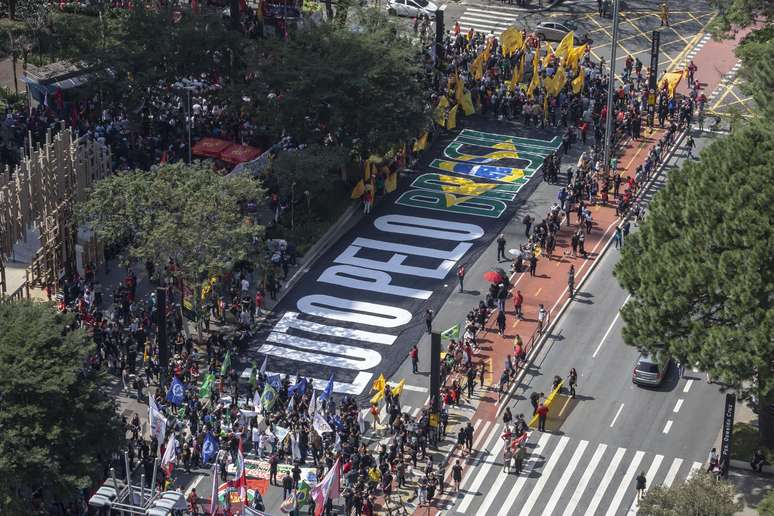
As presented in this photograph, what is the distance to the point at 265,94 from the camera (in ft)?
327

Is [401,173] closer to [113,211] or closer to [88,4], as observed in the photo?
[113,211]

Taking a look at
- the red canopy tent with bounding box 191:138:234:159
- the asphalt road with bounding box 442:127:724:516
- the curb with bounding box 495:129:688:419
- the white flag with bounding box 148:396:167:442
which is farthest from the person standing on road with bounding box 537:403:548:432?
the red canopy tent with bounding box 191:138:234:159

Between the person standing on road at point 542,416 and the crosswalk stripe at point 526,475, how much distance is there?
0.38m

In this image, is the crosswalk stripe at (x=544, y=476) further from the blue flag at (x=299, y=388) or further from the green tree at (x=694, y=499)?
the blue flag at (x=299, y=388)

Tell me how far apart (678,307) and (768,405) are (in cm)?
637

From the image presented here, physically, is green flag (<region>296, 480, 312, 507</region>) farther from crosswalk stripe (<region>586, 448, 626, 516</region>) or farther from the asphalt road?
crosswalk stripe (<region>586, 448, 626, 516</region>)

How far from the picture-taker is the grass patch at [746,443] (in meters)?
76.1

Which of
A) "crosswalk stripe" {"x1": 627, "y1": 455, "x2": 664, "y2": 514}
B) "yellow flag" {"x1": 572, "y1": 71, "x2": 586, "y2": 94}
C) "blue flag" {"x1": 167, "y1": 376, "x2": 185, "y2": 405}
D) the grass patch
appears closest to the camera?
"crosswalk stripe" {"x1": 627, "y1": 455, "x2": 664, "y2": 514}

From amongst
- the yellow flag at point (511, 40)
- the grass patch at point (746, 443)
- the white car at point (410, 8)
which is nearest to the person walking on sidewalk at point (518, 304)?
the grass patch at point (746, 443)

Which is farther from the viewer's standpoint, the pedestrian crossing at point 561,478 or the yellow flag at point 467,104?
the yellow flag at point 467,104

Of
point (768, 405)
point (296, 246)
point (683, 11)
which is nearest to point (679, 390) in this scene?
point (768, 405)

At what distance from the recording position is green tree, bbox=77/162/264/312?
8350 cm

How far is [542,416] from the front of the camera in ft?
258

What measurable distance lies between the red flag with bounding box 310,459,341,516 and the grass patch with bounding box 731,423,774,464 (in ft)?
57.8
